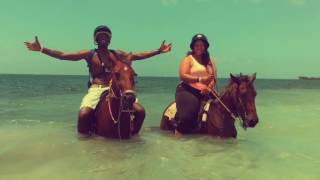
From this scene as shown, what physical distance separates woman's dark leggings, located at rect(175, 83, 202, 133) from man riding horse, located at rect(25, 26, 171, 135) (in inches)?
33.2

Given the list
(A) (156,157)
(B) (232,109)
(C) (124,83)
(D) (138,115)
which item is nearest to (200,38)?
(B) (232,109)

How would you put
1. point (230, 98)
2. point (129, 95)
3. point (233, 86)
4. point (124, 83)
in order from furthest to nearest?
point (230, 98) < point (233, 86) < point (124, 83) < point (129, 95)

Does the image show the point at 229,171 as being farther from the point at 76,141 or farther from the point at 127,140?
the point at 76,141

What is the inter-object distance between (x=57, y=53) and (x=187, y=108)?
3.01 meters

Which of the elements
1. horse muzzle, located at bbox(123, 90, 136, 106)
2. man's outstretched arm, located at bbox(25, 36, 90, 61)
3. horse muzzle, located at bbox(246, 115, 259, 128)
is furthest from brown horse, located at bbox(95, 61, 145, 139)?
horse muzzle, located at bbox(246, 115, 259, 128)

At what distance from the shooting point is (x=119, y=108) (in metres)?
8.18

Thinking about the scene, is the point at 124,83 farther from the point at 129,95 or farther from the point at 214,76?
the point at 214,76

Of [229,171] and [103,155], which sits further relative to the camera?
[103,155]

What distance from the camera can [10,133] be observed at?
34.0ft

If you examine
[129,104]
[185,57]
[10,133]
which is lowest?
[10,133]

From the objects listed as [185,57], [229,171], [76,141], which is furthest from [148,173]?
[185,57]

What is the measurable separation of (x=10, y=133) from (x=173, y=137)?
424 cm

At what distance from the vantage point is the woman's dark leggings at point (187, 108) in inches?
344

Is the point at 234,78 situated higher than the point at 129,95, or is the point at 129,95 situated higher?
the point at 234,78
